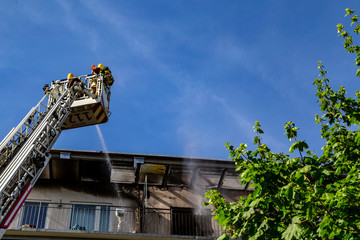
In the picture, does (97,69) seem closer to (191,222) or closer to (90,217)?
(90,217)

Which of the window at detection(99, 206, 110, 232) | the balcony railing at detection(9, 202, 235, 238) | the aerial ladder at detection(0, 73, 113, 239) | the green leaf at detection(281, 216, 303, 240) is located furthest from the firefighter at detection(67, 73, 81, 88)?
the green leaf at detection(281, 216, 303, 240)

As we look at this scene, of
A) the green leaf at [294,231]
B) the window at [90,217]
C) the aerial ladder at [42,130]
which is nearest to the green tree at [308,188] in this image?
the green leaf at [294,231]

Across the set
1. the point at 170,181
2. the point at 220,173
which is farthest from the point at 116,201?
the point at 220,173

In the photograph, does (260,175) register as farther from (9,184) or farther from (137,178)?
(137,178)

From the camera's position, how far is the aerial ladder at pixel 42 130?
9.55 m

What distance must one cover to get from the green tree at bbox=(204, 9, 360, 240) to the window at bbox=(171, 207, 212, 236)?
7.72 metres

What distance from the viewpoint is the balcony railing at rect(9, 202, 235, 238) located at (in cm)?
1709

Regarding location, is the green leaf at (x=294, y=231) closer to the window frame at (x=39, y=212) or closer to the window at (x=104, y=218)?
the window at (x=104, y=218)

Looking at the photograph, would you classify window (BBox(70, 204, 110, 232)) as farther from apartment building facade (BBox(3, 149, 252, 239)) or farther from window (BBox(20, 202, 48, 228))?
window (BBox(20, 202, 48, 228))

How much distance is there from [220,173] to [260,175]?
10.4m

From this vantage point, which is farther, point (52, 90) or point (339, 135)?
point (52, 90)

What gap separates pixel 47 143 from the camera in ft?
37.8

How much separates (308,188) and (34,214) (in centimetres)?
1311

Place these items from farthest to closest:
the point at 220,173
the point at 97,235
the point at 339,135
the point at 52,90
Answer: the point at 220,173 → the point at 97,235 → the point at 52,90 → the point at 339,135
